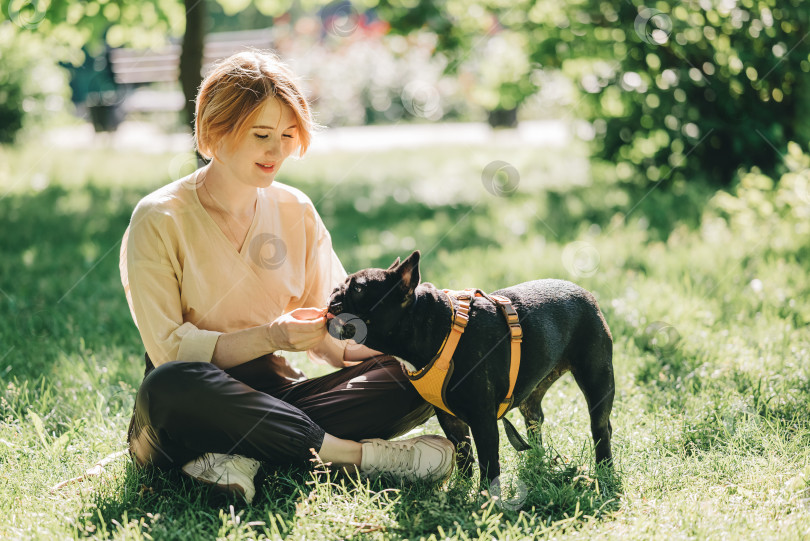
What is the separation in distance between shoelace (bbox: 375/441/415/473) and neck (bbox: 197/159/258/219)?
3.65 ft

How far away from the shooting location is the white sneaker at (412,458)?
114 inches

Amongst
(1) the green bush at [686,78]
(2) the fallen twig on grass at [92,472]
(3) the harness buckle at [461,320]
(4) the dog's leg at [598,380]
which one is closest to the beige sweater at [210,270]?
(2) the fallen twig on grass at [92,472]

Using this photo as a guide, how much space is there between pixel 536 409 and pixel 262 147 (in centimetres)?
156

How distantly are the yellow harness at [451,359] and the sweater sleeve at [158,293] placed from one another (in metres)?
0.80

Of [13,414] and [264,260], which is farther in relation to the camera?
[13,414]

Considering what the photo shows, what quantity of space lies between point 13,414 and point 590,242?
4.45 m

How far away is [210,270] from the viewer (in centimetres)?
299

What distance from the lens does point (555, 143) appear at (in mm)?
12516

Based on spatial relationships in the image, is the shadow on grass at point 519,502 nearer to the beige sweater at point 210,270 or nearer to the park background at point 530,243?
the park background at point 530,243

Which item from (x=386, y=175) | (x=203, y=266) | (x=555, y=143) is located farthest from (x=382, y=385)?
(x=555, y=143)

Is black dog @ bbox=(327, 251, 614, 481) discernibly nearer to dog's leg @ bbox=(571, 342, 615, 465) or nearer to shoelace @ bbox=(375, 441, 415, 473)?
dog's leg @ bbox=(571, 342, 615, 465)

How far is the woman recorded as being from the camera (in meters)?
2.72

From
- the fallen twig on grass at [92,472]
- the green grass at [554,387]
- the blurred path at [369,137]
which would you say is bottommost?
the blurred path at [369,137]

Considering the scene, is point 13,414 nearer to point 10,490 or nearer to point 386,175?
point 10,490
